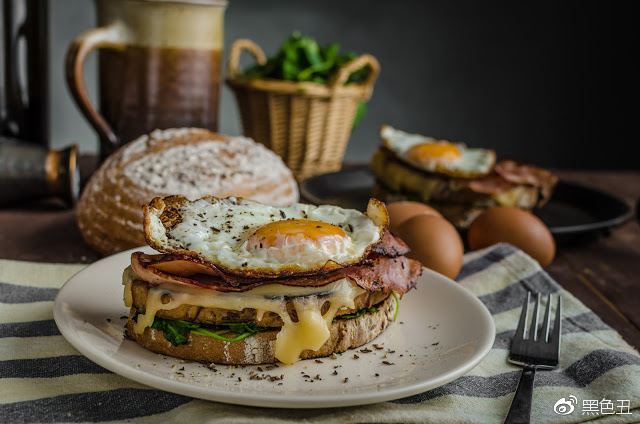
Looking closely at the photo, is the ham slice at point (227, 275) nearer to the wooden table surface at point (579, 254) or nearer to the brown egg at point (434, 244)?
the brown egg at point (434, 244)

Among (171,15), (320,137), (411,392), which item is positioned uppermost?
(171,15)

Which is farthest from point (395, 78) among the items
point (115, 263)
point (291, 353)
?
point (291, 353)

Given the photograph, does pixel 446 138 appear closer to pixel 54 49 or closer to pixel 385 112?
pixel 385 112

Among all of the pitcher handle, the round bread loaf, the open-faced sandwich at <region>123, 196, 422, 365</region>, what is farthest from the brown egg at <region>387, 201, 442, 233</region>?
the pitcher handle

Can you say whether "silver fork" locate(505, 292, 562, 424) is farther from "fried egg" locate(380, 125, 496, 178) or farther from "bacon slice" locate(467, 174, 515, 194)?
"fried egg" locate(380, 125, 496, 178)

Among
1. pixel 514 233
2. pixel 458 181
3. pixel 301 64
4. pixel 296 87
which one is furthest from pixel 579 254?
pixel 301 64
